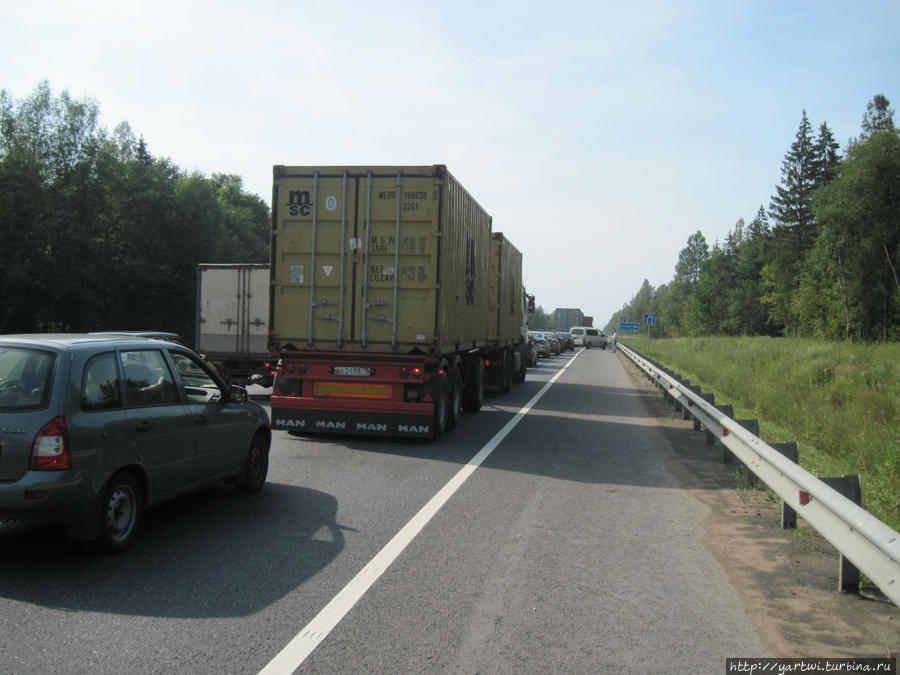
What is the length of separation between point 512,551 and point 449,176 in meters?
6.71

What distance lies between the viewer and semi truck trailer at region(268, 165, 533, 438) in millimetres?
10805

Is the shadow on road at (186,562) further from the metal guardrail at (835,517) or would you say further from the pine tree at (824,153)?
the pine tree at (824,153)

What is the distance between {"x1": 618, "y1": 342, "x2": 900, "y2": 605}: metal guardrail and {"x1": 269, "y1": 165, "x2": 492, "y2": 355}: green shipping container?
4978 mm

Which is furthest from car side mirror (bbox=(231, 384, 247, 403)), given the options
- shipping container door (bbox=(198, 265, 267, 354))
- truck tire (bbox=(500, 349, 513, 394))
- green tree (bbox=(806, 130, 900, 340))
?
green tree (bbox=(806, 130, 900, 340))

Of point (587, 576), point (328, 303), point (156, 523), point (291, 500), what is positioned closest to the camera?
point (587, 576)

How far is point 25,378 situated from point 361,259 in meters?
6.29

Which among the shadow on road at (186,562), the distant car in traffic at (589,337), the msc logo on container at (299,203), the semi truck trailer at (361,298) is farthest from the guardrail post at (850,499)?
the distant car in traffic at (589,337)

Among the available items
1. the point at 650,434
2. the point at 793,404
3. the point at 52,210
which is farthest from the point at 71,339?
the point at 52,210

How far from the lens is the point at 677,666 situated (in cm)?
376

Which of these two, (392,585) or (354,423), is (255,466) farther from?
(354,423)

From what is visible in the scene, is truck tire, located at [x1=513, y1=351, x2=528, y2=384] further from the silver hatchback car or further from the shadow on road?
the silver hatchback car

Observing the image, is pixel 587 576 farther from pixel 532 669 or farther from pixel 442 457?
pixel 442 457

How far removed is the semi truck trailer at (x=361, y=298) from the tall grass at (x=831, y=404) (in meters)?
4.81

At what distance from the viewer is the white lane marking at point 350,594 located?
12.1 feet
